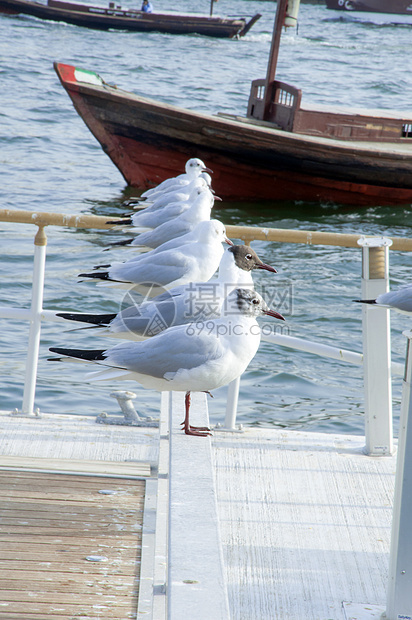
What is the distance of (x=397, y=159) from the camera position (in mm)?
11430

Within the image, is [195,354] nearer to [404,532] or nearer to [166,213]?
[404,532]

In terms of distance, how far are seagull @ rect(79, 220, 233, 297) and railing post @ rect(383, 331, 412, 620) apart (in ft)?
5.00

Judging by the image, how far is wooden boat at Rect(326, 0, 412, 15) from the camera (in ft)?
149

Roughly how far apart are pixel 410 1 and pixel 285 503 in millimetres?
49385

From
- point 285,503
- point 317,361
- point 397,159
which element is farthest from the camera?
point 397,159

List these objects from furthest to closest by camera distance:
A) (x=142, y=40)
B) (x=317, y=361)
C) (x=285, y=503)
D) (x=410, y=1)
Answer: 1. (x=410, y=1)
2. (x=142, y=40)
3. (x=317, y=361)
4. (x=285, y=503)

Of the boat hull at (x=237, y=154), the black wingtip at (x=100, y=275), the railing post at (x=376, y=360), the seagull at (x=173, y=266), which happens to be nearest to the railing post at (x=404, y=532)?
the railing post at (x=376, y=360)

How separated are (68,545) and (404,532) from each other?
1016 mm

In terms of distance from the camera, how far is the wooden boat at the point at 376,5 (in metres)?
45.6

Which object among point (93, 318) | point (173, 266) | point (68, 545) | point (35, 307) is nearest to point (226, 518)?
point (68, 545)

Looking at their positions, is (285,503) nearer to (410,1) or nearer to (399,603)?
(399,603)

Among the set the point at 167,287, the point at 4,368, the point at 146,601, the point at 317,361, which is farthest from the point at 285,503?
the point at 317,361

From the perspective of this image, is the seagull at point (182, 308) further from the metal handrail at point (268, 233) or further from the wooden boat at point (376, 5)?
the wooden boat at point (376, 5)

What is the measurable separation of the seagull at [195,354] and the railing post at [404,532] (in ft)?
1.83
